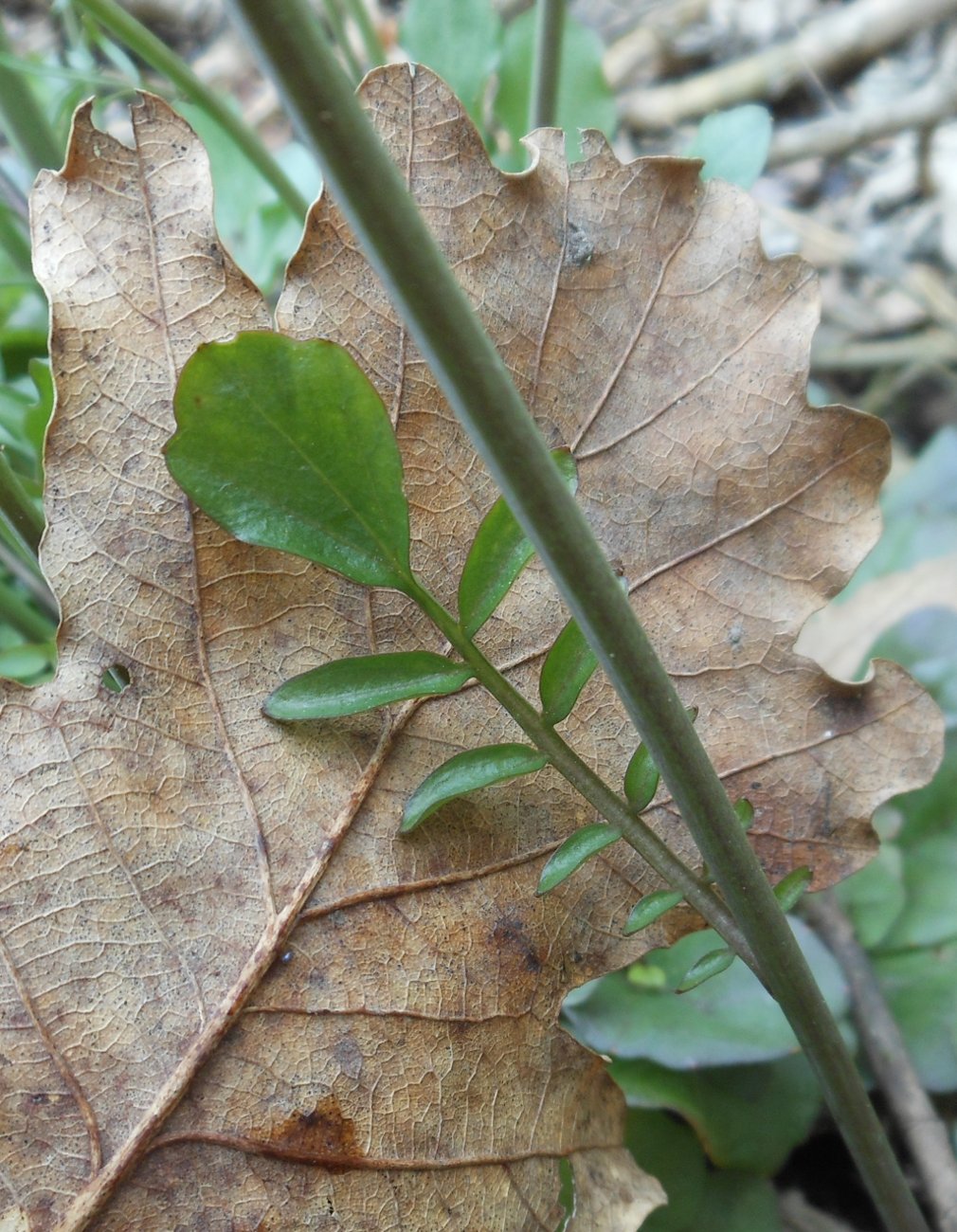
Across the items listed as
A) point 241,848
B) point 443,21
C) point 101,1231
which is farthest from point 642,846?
point 443,21

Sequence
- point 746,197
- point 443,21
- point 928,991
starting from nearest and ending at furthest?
1. point 746,197
2. point 928,991
3. point 443,21

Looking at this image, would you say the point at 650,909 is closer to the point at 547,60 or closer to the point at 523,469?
the point at 523,469

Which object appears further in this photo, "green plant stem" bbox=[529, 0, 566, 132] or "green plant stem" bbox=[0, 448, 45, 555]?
"green plant stem" bbox=[529, 0, 566, 132]

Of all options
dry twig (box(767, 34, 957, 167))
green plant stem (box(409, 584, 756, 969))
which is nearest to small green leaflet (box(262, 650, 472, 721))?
green plant stem (box(409, 584, 756, 969))

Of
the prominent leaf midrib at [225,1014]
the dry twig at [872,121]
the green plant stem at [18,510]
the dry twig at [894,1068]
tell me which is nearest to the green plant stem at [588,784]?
the prominent leaf midrib at [225,1014]

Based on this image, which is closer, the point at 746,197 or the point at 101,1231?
the point at 101,1231

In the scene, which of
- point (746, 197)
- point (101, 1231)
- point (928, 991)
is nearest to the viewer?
point (101, 1231)

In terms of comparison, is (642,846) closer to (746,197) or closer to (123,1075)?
(123,1075)

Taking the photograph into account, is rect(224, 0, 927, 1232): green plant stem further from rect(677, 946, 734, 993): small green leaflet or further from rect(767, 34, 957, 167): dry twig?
rect(767, 34, 957, 167): dry twig
